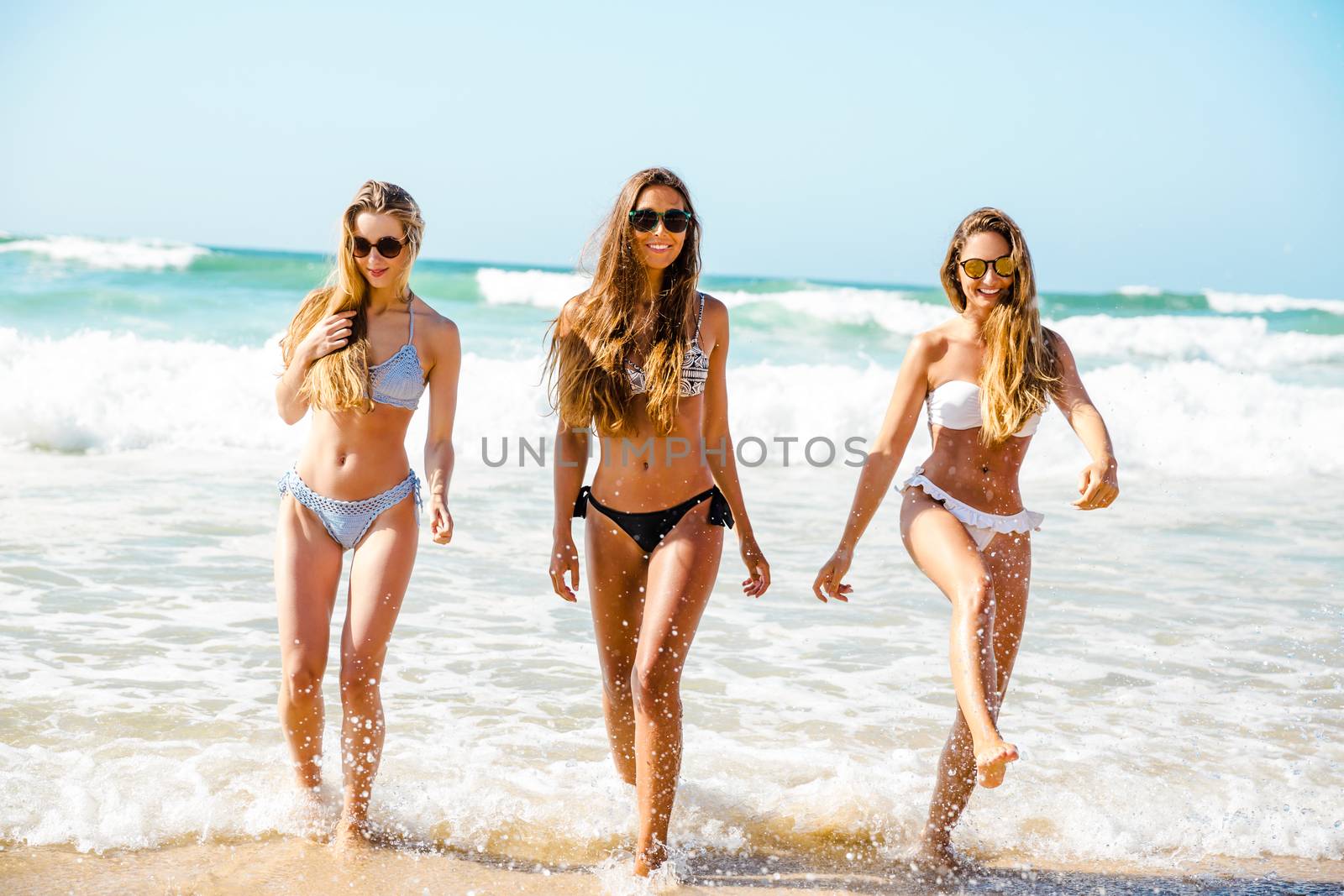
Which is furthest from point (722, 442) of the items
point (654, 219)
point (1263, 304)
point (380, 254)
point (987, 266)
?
point (1263, 304)

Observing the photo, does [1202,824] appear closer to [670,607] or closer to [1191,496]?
[670,607]

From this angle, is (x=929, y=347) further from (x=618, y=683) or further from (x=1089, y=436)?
(x=618, y=683)

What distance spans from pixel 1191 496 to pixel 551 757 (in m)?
8.30

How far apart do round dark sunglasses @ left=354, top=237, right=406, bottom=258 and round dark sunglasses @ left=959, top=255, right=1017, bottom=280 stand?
6.63 ft

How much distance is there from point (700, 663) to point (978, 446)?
2536 millimetres

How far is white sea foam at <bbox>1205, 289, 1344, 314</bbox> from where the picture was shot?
37.2 meters

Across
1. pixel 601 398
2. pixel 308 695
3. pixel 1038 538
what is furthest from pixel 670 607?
pixel 1038 538

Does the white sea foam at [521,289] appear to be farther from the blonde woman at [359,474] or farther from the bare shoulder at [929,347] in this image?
the bare shoulder at [929,347]

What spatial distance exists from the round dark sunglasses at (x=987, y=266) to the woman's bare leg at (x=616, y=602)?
5.07 feet

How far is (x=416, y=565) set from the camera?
757cm

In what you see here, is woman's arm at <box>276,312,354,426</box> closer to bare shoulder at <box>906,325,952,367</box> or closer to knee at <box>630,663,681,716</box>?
knee at <box>630,663,681,716</box>

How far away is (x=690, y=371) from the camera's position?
3.95 m

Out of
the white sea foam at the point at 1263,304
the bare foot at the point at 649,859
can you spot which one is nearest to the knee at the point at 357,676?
the bare foot at the point at 649,859

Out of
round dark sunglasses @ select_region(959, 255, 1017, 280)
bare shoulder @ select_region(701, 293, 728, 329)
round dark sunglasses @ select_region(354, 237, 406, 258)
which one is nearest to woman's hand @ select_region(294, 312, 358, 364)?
round dark sunglasses @ select_region(354, 237, 406, 258)
